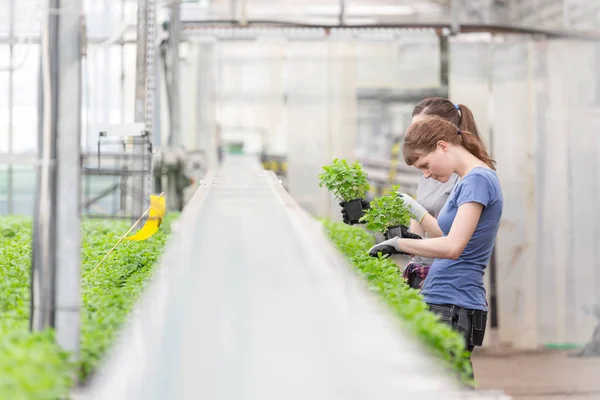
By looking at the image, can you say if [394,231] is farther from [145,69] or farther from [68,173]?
[145,69]

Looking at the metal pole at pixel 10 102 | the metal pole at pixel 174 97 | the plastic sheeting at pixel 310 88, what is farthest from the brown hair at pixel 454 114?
the metal pole at pixel 10 102

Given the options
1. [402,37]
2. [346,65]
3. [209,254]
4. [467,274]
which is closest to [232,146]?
[346,65]

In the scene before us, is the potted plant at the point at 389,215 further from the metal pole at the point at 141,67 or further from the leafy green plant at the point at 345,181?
the metal pole at the point at 141,67

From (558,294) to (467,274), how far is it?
238 inches

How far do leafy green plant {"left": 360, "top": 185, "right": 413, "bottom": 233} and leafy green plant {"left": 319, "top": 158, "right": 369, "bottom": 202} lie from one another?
171 millimetres

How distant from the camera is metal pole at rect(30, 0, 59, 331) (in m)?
1.64

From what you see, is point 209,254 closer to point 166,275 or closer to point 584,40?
point 166,275

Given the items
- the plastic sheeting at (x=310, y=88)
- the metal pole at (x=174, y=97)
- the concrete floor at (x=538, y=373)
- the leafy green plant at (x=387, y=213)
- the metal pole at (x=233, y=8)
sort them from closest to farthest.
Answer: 1. the leafy green plant at (x=387, y=213)
2. the concrete floor at (x=538, y=373)
3. the metal pole at (x=174, y=97)
4. the metal pole at (x=233, y=8)
5. the plastic sheeting at (x=310, y=88)

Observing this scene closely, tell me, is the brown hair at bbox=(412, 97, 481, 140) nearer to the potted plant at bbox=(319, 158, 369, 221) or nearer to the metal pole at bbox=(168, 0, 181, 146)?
the potted plant at bbox=(319, 158, 369, 221)

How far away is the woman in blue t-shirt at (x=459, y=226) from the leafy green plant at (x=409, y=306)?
11 centimetres

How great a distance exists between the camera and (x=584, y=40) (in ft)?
25.6

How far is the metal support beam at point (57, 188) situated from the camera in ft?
5.38

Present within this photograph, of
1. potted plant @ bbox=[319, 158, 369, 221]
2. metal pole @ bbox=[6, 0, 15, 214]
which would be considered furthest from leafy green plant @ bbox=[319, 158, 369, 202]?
metal pole @ bbox=[6, 0, 15, 214]

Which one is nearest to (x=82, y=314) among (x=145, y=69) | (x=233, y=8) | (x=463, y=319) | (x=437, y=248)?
(x=437, y=248)
